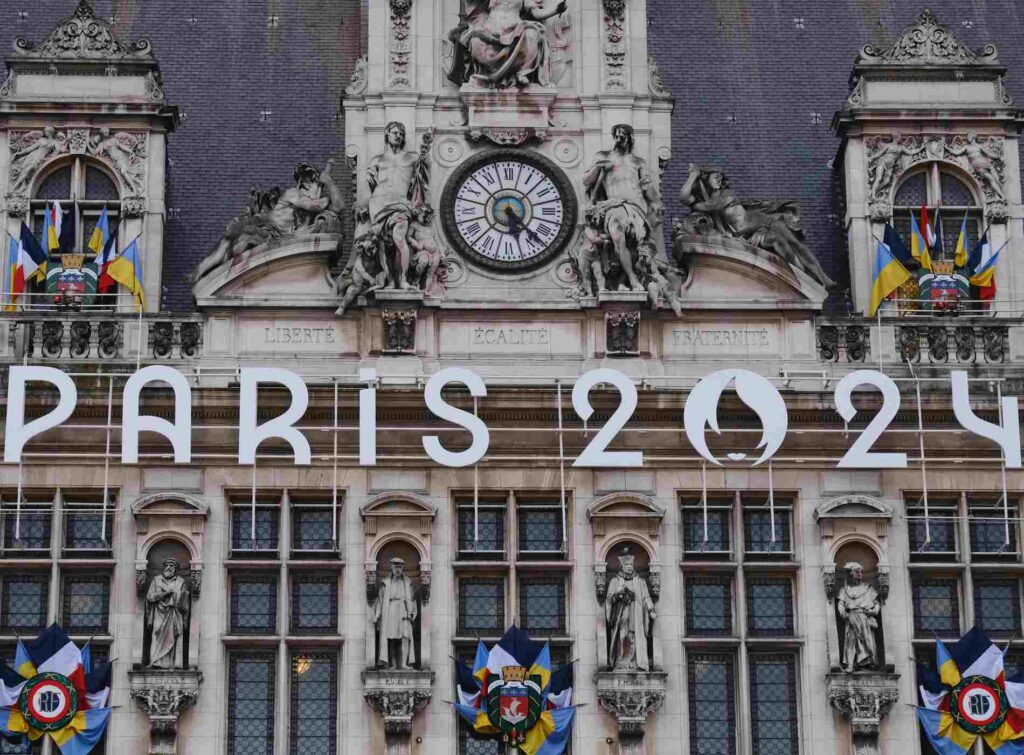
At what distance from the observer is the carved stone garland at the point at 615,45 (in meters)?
45.2

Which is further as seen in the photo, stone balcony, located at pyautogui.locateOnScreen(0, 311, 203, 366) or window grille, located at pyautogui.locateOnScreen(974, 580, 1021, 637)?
stone balcony, located at pyautogui.locateOnScreen(0, 311, 203, 366)

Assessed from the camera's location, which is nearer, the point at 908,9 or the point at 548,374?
the point at 548,374

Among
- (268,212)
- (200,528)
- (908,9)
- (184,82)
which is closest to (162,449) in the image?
(200,528)

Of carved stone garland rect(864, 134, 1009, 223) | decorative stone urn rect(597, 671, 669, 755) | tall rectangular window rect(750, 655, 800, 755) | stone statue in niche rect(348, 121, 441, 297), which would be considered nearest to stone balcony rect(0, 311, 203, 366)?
stone statue in niche rect(348, 121, 441, 297)

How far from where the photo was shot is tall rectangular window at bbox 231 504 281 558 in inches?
1672

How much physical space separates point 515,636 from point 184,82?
494 inches

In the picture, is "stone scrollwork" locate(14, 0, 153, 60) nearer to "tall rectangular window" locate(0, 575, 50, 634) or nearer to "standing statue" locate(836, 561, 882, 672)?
"tall rectangular window" locate(0, 575, 50, 634)

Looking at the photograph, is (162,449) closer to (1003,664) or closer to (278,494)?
(278,494)

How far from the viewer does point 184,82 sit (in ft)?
160

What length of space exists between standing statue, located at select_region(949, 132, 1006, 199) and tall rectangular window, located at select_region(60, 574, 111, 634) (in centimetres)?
1498

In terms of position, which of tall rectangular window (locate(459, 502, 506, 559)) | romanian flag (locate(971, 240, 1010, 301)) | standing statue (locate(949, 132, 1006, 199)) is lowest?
tall rectangular window (locate(459, 502, 506, 559))

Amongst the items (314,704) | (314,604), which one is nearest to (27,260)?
(314,604)

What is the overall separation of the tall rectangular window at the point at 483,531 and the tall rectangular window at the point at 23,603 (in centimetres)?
614

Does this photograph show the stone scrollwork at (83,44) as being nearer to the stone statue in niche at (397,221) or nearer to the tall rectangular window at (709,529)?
the stone statue in niche at (397,221)
